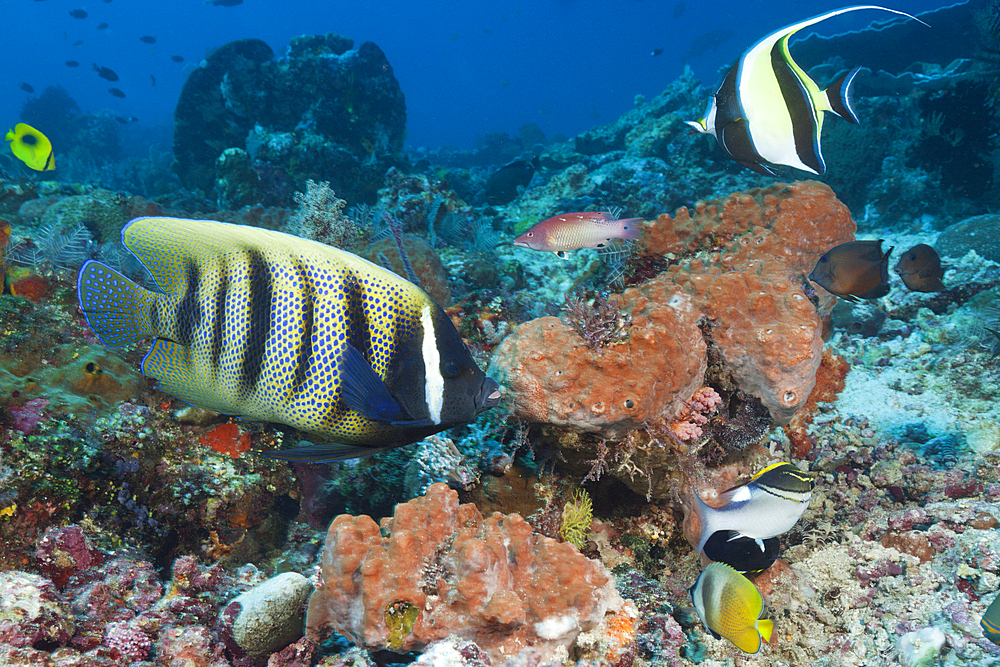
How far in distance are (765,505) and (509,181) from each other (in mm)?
→ 11181

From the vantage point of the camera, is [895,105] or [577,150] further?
[577,150]

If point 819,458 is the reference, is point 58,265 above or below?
above

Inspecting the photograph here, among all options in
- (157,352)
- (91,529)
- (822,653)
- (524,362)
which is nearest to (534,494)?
(524,362)

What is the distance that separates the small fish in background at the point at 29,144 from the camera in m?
8.02

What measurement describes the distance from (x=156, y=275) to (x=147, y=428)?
8.12ft

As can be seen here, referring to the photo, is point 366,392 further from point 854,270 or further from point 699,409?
point 854,270

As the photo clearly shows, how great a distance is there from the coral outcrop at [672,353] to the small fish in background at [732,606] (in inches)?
32.1

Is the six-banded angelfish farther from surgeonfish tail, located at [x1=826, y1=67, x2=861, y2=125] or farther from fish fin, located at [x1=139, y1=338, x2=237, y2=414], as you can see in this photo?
fish fin, located at [x1=139, y1=338, x2=237, y2=414]

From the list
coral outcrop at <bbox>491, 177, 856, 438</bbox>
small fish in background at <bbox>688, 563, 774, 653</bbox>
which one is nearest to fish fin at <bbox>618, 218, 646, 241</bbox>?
coral outcrop at <bbox>491, 177, 856, 438</bbox>

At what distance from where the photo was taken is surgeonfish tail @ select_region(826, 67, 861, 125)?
2312 millimetres

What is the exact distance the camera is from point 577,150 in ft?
61.4

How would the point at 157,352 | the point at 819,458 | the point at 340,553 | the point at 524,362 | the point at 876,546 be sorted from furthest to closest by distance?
1. the point at 819,458
2. the point at 876,546
3. the point at 524,362
4. the point at 340,553
5. the point at 157,352

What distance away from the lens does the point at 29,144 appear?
319 inches

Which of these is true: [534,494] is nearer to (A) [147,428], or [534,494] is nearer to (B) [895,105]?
(A) [147,428]
